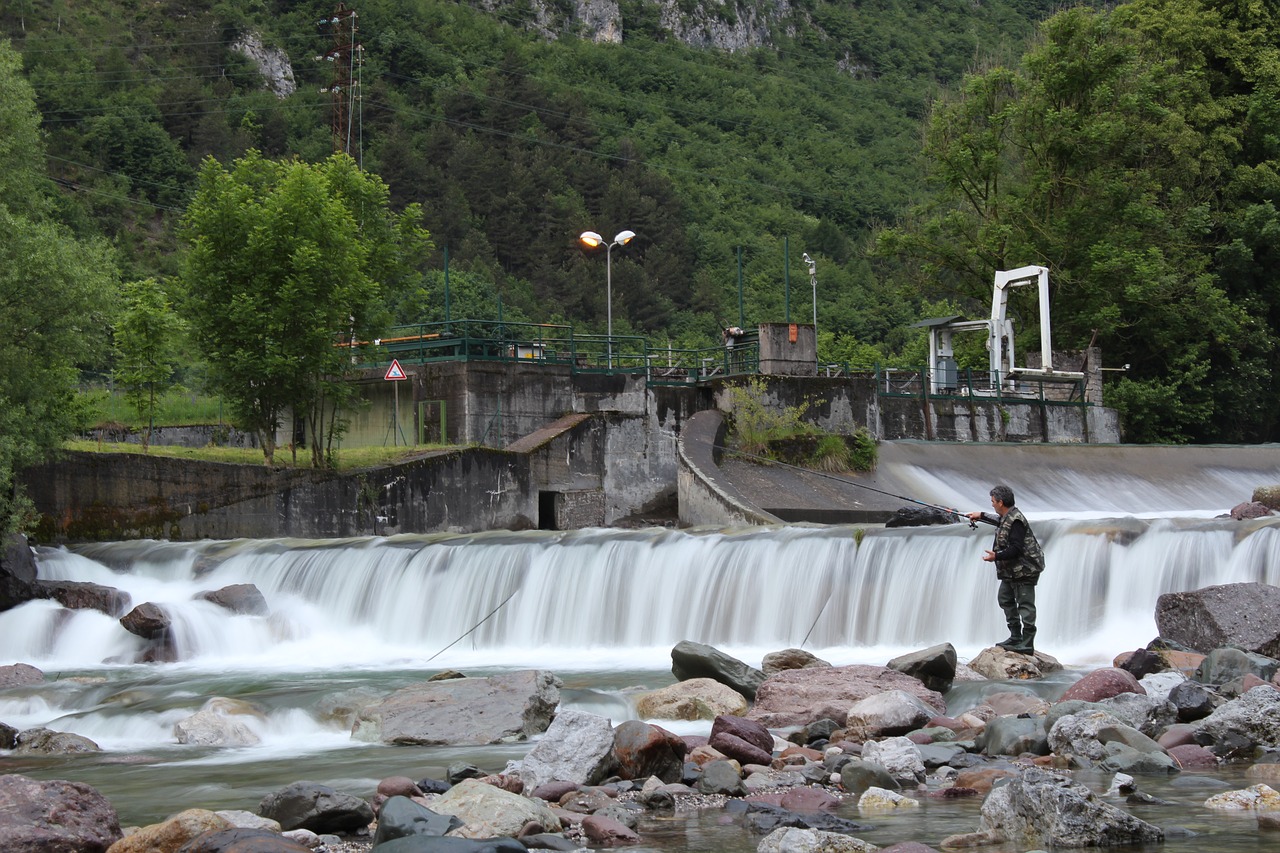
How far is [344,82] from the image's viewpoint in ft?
317

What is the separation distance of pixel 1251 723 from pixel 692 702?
5238 millimetres

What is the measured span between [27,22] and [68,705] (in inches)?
4298

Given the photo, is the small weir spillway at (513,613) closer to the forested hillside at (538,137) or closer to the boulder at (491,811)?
the boulder at (491,811)

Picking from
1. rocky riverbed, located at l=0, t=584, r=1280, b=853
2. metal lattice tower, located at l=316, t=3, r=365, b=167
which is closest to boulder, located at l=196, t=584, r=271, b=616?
rocky riverbed, located at l=0, t=584, r=1280, b=853

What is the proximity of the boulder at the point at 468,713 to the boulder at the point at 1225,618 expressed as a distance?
6950 mm

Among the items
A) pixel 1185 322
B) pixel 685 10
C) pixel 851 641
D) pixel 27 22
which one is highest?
pixel 685 10

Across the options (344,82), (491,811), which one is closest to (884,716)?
(491,811)

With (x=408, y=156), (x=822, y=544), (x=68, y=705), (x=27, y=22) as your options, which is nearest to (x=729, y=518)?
(x=822, y=544)

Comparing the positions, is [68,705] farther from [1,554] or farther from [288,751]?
[1,554]

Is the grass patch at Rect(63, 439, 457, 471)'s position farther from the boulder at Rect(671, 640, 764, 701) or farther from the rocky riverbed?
the boulder at Rect(671, 640, 764, 701)

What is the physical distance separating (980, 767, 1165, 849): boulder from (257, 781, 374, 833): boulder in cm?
424

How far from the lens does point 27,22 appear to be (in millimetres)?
112438

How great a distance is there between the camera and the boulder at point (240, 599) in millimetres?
23953

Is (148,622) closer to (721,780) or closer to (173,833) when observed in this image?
(173,833)
